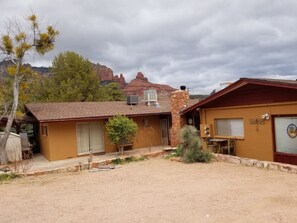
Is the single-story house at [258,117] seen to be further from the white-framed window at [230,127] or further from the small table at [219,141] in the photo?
the small table at [219,141]

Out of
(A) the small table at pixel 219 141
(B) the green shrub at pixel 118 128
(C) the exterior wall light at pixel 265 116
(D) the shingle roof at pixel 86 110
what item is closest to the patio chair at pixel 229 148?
(A) the small table at pixel 219 141

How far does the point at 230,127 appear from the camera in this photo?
13.9 meters


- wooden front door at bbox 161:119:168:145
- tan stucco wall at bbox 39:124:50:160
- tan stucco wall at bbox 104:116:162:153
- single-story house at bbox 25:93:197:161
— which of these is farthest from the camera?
wooden front door at bbox 161:119:168:145

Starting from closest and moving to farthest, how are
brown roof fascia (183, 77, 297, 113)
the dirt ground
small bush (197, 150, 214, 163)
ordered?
the dirt ground < brown roof fascia (183, 77, 297, 113) < small bush (197, 150, 214, 163)

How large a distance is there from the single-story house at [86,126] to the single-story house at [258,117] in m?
5.42

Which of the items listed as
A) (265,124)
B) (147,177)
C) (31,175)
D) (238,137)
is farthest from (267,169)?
(31,175)

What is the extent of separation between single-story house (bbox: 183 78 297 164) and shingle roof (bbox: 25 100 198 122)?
5.13 m

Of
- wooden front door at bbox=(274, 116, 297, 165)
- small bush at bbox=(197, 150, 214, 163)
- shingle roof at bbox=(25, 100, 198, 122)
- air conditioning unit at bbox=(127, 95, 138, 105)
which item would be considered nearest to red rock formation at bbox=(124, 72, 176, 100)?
air conditioning unit at bbox=(127, 95, 138, 105)

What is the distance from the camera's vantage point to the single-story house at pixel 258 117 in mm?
11195

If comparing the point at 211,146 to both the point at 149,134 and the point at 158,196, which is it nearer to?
the point at 149,134

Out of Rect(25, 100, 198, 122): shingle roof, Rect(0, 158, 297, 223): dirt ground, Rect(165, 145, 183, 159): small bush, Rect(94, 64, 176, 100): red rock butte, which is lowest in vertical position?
Rect(0, 158, 297, 223): dirt ground

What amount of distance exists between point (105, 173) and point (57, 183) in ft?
6.34

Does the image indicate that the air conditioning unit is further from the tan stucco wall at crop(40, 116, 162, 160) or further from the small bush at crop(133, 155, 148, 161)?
the small bush at crop(133, 155, 148, 161)

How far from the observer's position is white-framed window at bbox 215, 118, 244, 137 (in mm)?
13453
